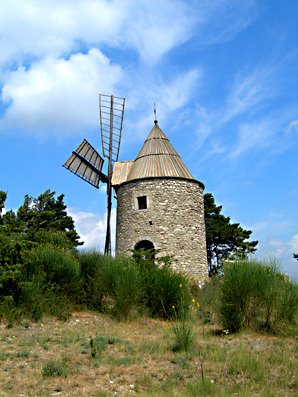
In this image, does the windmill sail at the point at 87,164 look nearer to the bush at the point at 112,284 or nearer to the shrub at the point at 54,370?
the bush at the point at 112,284

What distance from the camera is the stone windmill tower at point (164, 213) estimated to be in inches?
677

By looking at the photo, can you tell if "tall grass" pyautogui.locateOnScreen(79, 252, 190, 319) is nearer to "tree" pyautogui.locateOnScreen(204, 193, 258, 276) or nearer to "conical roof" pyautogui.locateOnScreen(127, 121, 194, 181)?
"conical roof" pyautogui.locateOnScreen(127, 121, 194, 181)

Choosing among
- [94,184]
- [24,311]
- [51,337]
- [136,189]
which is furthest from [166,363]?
[94,184]

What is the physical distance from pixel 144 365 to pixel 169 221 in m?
11.0

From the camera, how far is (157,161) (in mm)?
18578

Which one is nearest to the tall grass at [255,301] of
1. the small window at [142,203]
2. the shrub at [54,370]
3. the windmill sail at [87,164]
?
the shrub at [54,370]

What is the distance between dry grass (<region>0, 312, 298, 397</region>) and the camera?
551 cm

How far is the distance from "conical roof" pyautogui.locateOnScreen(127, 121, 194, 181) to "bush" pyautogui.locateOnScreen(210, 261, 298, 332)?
9558 mm

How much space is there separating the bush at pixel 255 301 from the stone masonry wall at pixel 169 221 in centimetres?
824

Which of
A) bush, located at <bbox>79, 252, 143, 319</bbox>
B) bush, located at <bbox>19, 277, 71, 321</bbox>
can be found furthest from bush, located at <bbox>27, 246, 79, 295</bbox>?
bush, located at <bbox>79, 252, 143, 319</bbox>

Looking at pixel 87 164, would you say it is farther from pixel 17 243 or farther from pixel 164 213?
pixel 17 243

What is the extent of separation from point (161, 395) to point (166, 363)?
132 cm

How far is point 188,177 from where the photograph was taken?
18.2 metres

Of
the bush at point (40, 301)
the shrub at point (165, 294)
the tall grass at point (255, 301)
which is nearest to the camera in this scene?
the tall grass at point (255, 301)
